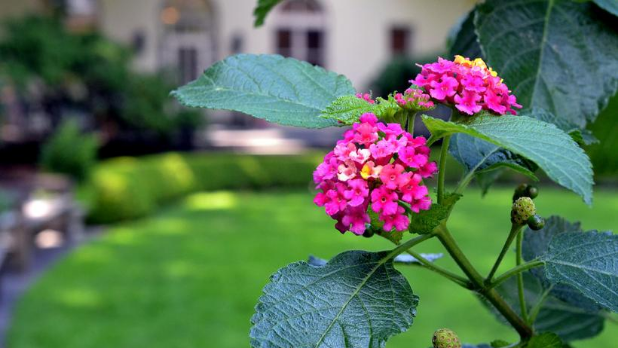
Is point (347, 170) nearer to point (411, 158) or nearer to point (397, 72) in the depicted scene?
point (411, 158)

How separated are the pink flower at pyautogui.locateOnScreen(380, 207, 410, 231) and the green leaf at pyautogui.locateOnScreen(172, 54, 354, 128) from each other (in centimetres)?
13

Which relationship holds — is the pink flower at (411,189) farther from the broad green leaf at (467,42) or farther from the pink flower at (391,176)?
the broad green leaf at (467,42)

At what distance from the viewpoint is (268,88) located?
26.0 inches

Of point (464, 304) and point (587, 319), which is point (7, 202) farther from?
point (587, 319)

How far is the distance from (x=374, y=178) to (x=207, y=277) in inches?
246

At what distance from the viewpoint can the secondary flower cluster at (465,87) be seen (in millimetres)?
549

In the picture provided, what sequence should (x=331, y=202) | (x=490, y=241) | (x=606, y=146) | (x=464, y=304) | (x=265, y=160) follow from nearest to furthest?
(x=331, y=202), (x=606, y=146), (x=464, y=304), (x=490, y=241), (x=265, y=160)

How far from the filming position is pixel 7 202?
639cm

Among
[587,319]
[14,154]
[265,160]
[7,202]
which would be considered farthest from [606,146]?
[14,154]

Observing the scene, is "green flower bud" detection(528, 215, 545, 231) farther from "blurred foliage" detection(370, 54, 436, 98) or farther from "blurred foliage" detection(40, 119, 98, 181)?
"blurred foliage" detection(370, 54, 436, 98)

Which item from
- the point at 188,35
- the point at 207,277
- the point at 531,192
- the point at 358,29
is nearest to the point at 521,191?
the point at 531,192

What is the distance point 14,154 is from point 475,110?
13.5 metres

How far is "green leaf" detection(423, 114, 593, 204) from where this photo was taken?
0.44 meters

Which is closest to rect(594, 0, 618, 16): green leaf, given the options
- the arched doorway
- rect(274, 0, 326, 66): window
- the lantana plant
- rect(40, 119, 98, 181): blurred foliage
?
the lantana plant
